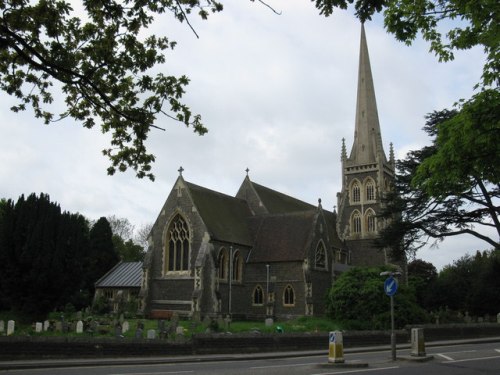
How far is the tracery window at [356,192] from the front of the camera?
5059 centimetres

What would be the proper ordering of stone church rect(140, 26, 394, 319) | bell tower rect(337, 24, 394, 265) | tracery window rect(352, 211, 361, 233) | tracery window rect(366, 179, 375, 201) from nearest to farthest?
stone church rect(140, 26, 394, 319), bell tower rect(337, 24, 394, 265), tracery window rect(352, 211, 361, 233), tracery window rect(366, 179, 375, 201)

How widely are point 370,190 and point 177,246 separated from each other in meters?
22.6

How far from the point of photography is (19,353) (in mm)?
13773

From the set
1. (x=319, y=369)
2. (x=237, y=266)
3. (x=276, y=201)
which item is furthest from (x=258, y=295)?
(x=319, y=369)

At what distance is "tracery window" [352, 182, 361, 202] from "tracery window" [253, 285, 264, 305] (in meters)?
18.4

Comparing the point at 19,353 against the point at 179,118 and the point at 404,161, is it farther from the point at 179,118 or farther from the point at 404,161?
the point at 404,161

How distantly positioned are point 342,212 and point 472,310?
1476 cm

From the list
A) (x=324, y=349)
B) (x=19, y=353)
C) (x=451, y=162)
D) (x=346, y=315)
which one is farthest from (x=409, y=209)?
(x=19, y=353)

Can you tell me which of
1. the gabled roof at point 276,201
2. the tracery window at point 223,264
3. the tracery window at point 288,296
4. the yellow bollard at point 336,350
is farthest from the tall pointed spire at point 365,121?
the yellow bollard at point 336,350

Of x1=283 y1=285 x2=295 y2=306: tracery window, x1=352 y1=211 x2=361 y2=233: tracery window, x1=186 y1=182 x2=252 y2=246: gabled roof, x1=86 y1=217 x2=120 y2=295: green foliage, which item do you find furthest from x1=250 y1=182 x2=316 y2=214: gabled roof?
x1=86 y1=217 x2=120 y2=295: green foliage

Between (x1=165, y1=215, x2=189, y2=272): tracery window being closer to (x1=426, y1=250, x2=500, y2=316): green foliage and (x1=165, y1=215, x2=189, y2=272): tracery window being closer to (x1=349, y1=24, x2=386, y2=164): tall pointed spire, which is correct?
(x1=349, y1=24, x2=386, y2=164): tall pointed spire

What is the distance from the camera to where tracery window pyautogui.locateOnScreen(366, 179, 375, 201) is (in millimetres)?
49688

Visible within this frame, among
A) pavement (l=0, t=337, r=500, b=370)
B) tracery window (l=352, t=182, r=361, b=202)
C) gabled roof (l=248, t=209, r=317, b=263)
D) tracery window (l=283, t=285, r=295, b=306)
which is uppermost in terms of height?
tracery window (l=352, t=182, r=361, b=202)

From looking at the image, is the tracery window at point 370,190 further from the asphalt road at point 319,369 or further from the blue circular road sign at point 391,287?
the blue circular road sign at point 391,287
